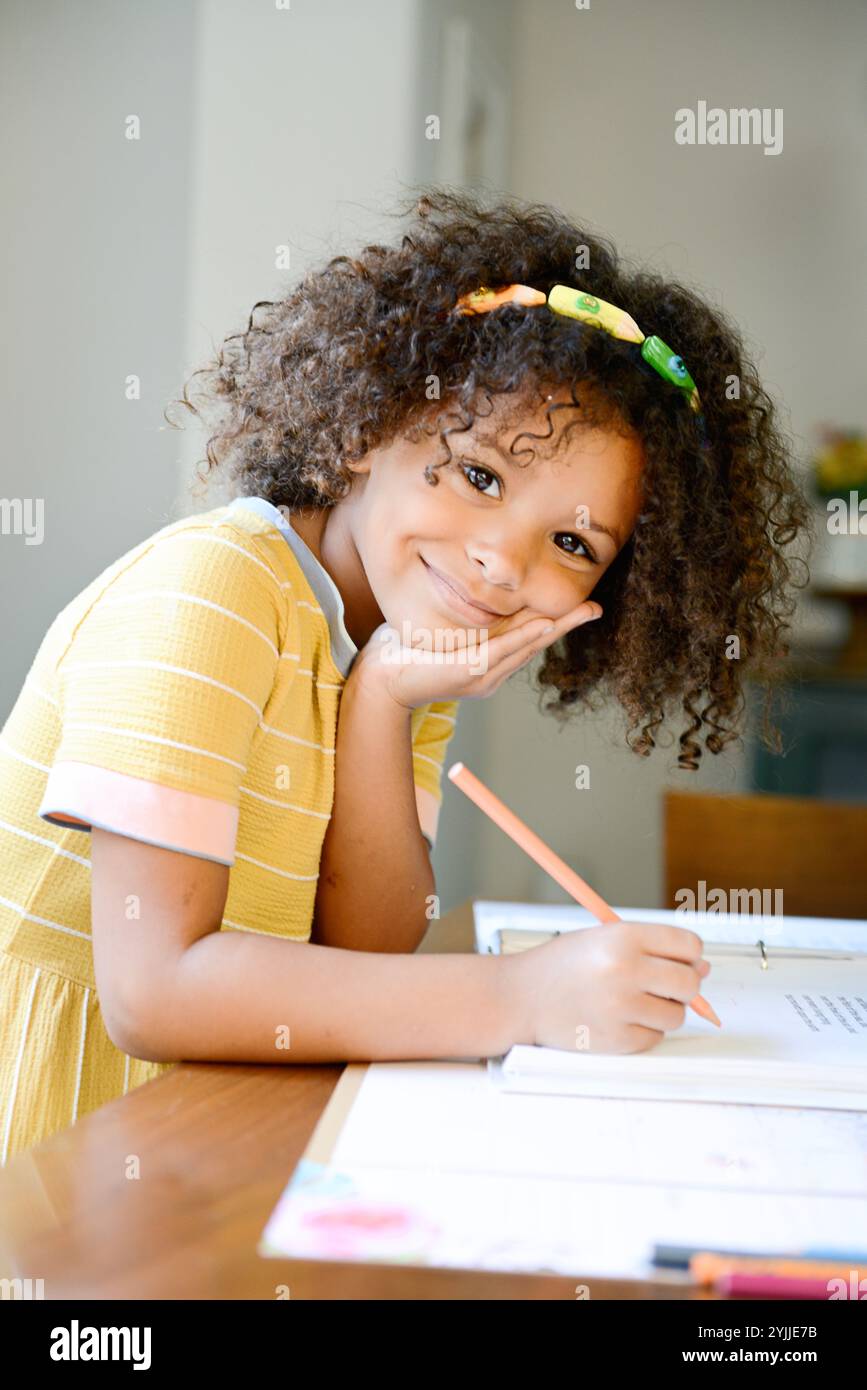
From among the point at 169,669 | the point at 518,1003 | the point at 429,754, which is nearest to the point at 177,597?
the point at 169,669

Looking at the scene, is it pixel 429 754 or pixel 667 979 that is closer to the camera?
pixel 667 979

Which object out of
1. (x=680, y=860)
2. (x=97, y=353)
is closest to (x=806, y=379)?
(x=97, y=353)

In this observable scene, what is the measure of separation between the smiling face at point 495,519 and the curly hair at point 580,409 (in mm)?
15

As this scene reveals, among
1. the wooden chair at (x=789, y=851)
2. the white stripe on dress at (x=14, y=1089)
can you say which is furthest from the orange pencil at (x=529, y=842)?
the wooden chair at (x=789, y=851)

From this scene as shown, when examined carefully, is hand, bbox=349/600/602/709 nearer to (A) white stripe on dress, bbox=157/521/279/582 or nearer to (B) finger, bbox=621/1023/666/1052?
(A) white stripe on dress, bbox=157/521/279/582

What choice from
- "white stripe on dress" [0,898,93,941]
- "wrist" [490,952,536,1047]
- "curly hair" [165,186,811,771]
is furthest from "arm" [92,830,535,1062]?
"curly hair" [165,186,811,771]

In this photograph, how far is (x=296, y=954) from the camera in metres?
0.64

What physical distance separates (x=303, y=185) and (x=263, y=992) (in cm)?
188

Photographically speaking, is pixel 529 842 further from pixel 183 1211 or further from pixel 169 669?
pixel 183 1211

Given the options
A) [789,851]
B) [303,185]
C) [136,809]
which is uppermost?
[303,185]

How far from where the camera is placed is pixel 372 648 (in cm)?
87

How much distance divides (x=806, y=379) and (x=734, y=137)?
0.68 m

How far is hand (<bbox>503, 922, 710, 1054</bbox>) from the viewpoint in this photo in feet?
2.05
